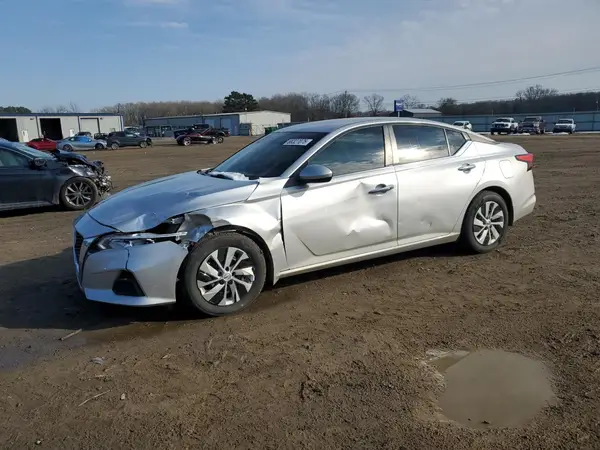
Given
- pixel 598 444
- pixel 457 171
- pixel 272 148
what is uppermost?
pixel 272 148

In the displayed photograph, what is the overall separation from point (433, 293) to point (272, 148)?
87.8 inches

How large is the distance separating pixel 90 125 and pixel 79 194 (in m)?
65.8

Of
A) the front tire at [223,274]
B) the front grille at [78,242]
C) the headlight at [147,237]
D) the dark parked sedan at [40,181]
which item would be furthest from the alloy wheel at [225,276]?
the dark parked sedan at [40,181]

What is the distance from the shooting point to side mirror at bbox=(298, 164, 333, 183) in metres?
4.53

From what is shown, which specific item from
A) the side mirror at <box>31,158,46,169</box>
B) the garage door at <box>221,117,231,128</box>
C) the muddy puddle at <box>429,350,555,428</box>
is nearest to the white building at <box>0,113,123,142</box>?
the garage door at <box>221,117,231,128</box>

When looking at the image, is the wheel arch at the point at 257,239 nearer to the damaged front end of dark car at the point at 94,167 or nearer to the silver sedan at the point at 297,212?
the silver sedan at the point at 297,212

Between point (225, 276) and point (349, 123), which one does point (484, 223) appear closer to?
point (349, 123)

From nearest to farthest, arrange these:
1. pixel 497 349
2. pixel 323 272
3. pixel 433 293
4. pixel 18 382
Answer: pixel 18 382
pixel 497 349
pixel 433 293
pixel 323 272

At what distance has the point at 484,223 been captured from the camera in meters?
5.80

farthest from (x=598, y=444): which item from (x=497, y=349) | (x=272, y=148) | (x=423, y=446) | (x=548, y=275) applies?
(x=272, y=148)

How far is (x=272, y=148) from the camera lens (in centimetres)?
535

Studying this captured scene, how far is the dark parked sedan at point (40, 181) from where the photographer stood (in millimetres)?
9508

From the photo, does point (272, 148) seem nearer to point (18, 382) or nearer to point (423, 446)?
point (18, 382)

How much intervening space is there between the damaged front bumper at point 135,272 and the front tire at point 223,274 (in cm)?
13
